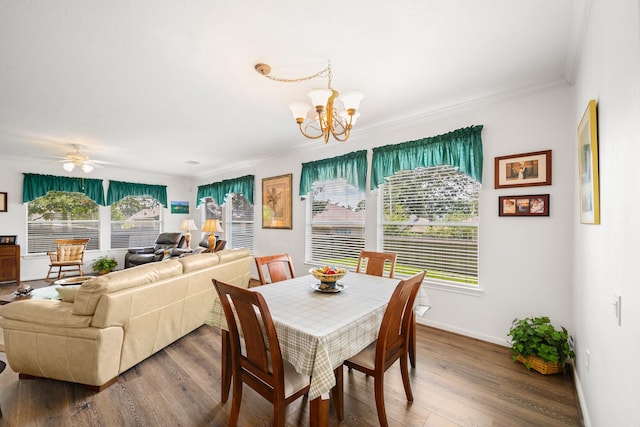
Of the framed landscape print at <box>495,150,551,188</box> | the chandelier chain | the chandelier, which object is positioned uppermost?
the chandelier chain

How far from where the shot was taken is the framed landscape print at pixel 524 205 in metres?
2.60

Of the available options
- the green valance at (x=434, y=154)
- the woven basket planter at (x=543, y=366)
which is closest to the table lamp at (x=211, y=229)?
the green valance at (x=434, y=154)

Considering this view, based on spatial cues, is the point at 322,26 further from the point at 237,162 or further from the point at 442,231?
the point at 237,162

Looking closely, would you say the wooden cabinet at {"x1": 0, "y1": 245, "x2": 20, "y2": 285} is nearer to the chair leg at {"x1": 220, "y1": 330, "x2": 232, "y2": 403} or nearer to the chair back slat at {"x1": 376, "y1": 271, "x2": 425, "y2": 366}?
the chair leg at {"x1": 220, "y1": 330, "x2": 232, "y2": 403}

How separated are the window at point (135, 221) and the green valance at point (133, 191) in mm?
167

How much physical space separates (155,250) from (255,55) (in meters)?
6.09

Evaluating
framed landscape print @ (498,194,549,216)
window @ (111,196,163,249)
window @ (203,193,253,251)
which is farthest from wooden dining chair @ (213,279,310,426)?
window @ (111,196,163,249)

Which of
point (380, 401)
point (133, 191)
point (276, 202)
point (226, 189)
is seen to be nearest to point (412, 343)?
point (380, 401)

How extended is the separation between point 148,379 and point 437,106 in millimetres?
3807

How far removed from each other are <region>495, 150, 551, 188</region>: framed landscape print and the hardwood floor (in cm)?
165

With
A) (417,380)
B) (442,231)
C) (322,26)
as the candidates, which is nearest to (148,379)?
→ (417,380)

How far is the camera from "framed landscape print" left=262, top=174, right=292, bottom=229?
16.9 ft

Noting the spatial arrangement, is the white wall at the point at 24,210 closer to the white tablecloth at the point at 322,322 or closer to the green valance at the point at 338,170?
the green valance at the point at 338,170

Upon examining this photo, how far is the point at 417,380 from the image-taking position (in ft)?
7.45
